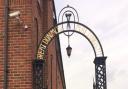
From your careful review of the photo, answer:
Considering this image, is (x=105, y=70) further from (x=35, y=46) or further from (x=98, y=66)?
(x=35, y=46)

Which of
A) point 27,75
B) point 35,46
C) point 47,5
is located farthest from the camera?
point 47,5

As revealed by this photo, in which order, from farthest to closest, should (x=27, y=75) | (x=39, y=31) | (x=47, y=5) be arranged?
(x=47, y=5) → (x=39, y=31) → (x=27, y=75)

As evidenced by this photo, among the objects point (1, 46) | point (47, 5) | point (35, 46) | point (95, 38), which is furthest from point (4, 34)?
point (47, 5)

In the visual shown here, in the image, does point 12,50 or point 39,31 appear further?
point 39,31

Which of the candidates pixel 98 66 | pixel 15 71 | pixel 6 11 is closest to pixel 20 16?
pixel 6 11

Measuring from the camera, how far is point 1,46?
57.4 feet

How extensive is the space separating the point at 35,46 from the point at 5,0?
1.88 meters

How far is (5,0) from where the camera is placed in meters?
17.7

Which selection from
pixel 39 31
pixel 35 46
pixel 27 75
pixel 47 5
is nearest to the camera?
pixel 27 75

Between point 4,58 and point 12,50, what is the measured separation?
0.34 m

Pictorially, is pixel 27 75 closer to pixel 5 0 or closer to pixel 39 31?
pixel 5 0

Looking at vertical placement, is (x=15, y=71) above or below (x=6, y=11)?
below

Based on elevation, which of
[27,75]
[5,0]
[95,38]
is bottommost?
[27,75]

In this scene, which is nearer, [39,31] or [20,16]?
[20,16]
